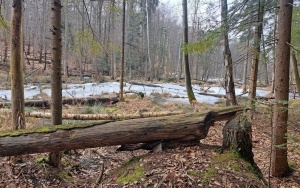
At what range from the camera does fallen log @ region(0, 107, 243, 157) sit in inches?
160

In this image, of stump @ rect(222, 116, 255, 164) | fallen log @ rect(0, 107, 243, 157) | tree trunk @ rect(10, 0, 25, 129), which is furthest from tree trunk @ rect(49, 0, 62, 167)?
stump @ rect(222, 116, 255, 164)

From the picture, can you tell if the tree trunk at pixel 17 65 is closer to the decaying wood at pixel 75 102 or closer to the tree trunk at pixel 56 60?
the tree trunk at pixel 56 60

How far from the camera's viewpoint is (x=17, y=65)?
452cm

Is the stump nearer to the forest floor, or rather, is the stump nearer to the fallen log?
the forest floor

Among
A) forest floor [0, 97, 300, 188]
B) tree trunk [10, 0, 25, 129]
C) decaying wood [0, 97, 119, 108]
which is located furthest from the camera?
decaying wood [0, 97, 119, 108]

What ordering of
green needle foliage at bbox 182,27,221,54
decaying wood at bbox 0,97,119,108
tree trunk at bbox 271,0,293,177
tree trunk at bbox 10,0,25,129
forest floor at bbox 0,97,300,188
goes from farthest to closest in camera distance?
decaying wood at bbox 0,97,119,108, green needle foliage at bbox 182,27,221,54, tree trunk at bbox 271,0,293,177, tree trunk at bbox 10,0,25,129, forest floor at bbox 0,97,300,188

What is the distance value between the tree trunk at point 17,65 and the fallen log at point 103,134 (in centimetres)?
52

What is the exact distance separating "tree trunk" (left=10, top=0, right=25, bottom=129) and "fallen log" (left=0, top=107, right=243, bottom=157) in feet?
1.71

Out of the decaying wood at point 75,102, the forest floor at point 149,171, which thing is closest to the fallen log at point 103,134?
the forest floor at point 149,171

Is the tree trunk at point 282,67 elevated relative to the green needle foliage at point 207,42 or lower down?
lower down

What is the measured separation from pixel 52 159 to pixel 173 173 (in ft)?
6.76

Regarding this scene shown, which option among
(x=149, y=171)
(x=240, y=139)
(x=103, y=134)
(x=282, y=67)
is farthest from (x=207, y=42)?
(x=149, y=171)

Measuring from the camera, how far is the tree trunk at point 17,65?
437 centimetres

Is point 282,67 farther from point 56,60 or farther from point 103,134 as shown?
point 56,60
